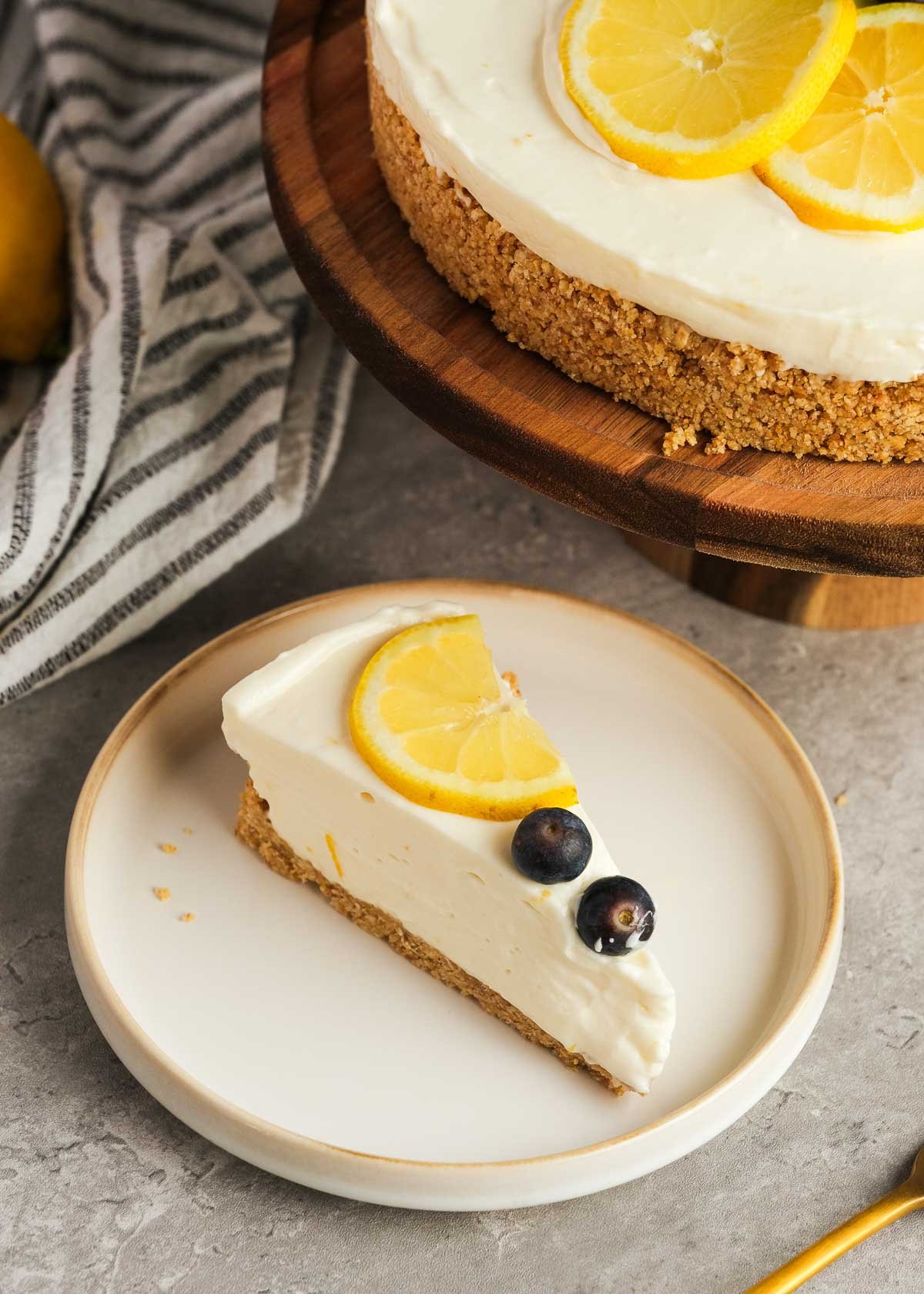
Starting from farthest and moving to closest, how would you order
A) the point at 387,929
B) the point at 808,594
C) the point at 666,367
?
the point at 808,594
the point at 387,929
the point at 666,367

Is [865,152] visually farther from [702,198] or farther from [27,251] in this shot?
[27,251]

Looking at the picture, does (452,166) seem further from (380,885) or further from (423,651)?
(380,885)

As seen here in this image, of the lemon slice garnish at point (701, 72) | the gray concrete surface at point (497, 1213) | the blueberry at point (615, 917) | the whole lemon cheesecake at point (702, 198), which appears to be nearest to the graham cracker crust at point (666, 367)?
the whole lemon cheesecake at point (702, 198)

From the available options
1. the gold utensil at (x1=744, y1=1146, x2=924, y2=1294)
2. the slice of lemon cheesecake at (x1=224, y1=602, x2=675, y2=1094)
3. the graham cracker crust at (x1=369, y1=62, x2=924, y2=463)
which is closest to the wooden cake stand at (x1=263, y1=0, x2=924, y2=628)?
the graham cracker crust at (x1=369, y1=62, x2=924, y2=463)

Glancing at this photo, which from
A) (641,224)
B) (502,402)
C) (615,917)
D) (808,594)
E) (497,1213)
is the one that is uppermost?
(641,224)

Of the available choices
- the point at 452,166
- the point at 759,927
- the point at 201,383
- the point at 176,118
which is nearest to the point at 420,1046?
the point at 759,927

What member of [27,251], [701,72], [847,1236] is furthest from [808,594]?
[27,251]

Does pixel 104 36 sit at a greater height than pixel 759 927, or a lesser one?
greater
